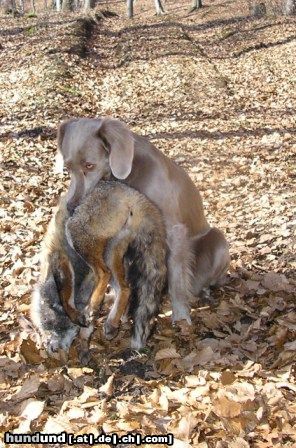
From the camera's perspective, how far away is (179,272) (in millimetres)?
5969

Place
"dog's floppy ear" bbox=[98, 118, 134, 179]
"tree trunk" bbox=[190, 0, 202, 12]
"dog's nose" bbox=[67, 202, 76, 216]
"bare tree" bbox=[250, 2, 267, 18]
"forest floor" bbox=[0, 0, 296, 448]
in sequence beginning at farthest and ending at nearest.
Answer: "tree trunk" bbox=[190, 0, 202, 12], "bare tree" bbox=[250, 2, 267, 18], "dog's floppy ear" bbox=[98, 118, 134, 179], "dog's nose" bbox=[67, 202, 76, 216], "forest floor" bbox=[0, 0, 296, 448]

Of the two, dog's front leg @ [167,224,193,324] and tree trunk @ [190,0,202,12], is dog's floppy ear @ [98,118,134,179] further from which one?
tree trunk @ [190,0,202,12]

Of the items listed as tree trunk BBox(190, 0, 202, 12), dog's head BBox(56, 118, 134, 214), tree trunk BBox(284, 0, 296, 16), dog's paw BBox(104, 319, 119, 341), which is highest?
dog's head BBox(56, 118, 134, 214)

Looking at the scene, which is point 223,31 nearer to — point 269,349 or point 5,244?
point 5,244

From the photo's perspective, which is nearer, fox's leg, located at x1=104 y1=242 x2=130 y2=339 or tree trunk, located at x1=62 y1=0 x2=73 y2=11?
fox's leg, located at x1=104 y1=242 x2=130 y2=339

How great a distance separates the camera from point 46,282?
5.28 m

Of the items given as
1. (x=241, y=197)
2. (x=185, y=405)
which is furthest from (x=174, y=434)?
(x=241, y=197)

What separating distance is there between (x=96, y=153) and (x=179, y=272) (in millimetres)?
1462

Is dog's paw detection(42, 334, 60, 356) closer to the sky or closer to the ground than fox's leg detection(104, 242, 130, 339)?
closer to the ground

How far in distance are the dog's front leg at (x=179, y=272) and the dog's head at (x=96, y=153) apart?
924mm

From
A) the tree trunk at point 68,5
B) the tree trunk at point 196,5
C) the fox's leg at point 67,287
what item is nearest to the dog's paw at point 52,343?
the fox's leg at point 67,287

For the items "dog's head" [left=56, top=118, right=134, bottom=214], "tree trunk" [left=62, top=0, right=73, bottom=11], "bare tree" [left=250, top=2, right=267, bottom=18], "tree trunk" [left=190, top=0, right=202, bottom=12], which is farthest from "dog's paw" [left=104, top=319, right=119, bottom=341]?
"tree trunk" [left=190, top=0, right=202, bottom=12]

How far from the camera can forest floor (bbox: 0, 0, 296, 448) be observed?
4426 mm

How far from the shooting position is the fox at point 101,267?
4918mm
